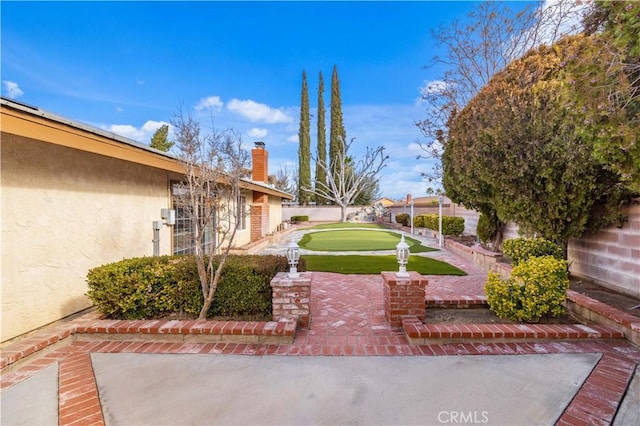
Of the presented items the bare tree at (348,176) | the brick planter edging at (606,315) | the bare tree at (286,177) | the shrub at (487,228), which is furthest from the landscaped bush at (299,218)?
the brick planter edging at (606,315)

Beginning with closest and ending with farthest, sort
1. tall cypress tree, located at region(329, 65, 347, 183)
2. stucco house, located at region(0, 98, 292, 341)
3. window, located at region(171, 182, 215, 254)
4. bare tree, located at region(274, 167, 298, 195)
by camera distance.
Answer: stucco house, located at region(0, 98, 292, 341) → window, located at region(171, 182, 215, 254) → tall cypress tree, located at region(329, 65, 347, 183) → bare tree, located at region(274, 167, 298, 195)

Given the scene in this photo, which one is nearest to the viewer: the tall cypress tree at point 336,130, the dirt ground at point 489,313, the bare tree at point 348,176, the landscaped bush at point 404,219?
the dirt ground at point 489,313

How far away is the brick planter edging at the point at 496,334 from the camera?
12.2ft

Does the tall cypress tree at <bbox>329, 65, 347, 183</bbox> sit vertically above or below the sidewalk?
above

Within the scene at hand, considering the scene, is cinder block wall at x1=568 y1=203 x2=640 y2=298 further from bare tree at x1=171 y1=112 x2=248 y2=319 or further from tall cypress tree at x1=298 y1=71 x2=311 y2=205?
tall cypress tree at x1=298 y1=71 x2=311 y2=205

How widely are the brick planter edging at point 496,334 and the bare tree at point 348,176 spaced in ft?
91.2

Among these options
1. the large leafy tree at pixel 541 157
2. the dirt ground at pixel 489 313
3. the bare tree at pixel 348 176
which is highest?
the bare tree at pixel 348 176

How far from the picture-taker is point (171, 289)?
4.36m

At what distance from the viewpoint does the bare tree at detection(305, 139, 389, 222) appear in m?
32.9

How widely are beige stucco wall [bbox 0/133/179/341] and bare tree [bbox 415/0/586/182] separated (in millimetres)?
11506

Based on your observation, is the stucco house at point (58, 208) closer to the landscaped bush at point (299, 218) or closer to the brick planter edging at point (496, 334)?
the brick planter edging at point (496, 334)

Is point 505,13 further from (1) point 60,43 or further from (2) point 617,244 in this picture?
(1) point 60,43

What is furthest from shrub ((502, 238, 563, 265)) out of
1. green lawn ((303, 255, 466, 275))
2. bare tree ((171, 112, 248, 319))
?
bare tree ((171, 112, 248, 319))

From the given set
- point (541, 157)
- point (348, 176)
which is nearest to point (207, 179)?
point (541, 157)
